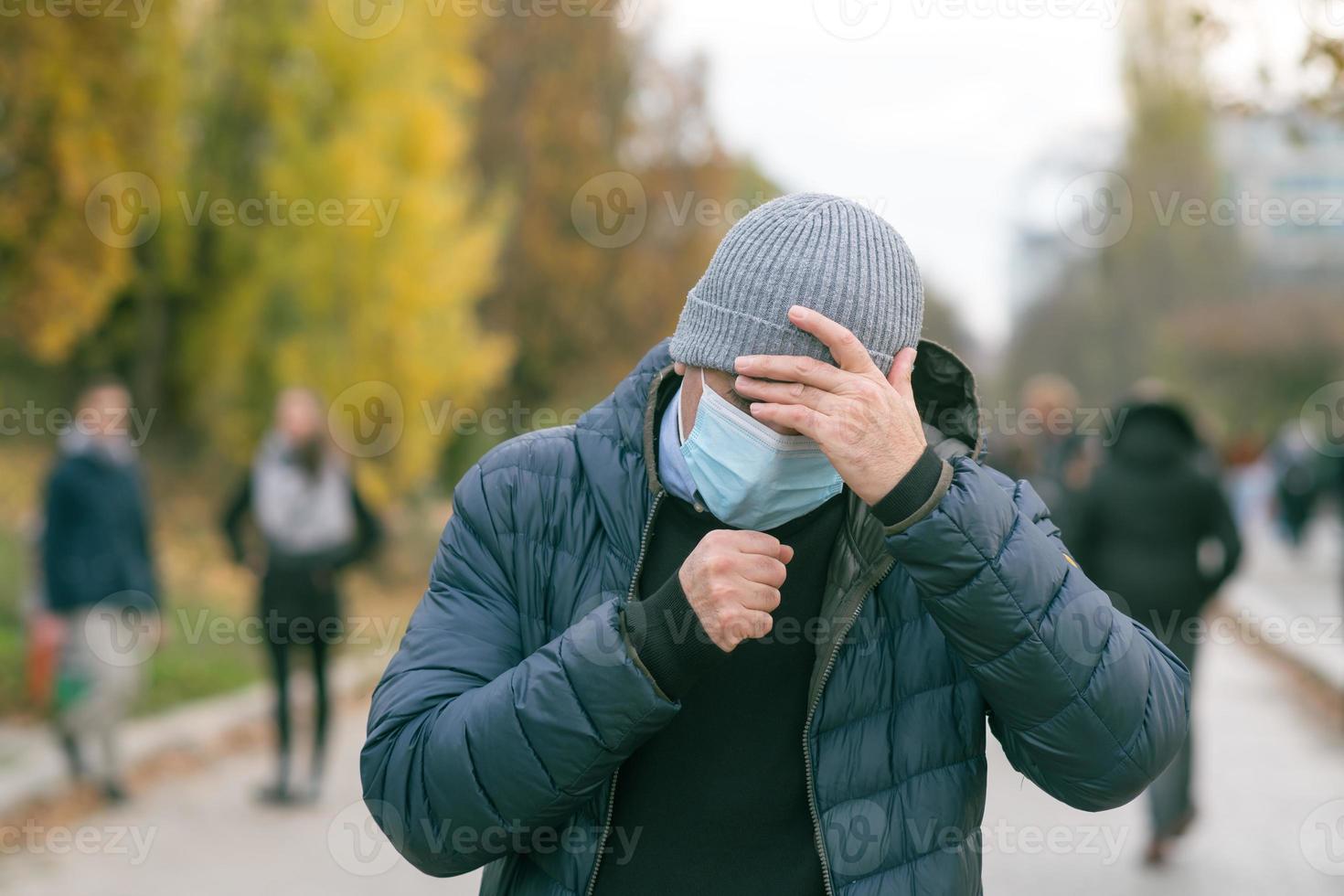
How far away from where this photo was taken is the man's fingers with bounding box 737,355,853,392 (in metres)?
1.93

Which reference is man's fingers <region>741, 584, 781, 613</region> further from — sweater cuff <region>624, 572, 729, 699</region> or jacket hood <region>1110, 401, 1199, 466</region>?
jacket hood <region>1110, 401, 1199, 466</region>

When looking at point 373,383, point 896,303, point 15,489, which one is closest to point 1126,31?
point 373,383

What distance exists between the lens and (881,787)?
6.96 feet

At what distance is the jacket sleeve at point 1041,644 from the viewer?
1.98 m

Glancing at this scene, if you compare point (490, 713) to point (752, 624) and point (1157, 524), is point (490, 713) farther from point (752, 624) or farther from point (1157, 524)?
point (1157, 524)

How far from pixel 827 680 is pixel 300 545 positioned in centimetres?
629
